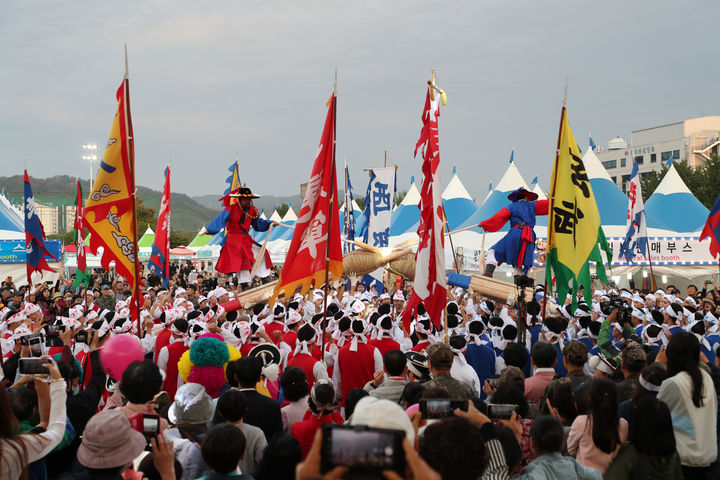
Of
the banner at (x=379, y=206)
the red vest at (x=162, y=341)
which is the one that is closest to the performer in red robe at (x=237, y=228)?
the red vest at (x=162, y=341)

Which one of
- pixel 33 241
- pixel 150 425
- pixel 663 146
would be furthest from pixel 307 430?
pixel 663 146

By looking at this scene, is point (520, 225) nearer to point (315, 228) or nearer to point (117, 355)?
point (315, 228)

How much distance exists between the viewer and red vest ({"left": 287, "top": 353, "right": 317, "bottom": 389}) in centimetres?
570

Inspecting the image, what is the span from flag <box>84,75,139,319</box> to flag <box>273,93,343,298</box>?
1.81 m

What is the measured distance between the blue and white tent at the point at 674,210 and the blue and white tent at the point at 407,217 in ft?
25.8

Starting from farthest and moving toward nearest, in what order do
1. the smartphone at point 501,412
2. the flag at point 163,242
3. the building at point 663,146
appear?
the building at point 663,146
the flag at point 163,242
the smartphone at point 501,412

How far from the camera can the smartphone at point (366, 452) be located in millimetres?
1761

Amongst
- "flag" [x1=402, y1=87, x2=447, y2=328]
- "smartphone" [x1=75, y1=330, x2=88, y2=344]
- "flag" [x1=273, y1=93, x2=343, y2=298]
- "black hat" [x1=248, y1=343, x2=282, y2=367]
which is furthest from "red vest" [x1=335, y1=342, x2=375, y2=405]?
"smartphone" [x1=75, y1=330, x2=88, y2=344]

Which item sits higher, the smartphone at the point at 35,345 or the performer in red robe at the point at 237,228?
the performer in red robe at the point at 237,228

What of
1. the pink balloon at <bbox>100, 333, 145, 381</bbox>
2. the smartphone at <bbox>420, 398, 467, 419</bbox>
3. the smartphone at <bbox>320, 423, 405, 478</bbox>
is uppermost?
the smartphone at <bbox>320, 423, 405, 478</bbox>

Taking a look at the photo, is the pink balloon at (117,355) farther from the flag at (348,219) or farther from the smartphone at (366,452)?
the flag at (348,219)

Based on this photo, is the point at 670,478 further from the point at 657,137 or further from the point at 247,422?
the point at 657,137

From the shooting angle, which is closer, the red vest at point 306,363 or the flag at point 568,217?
the red vest at point 306,363

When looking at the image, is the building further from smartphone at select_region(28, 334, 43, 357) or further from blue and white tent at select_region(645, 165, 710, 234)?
smartphone at select_region(28, 334, 43, 357)
